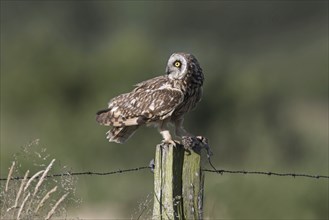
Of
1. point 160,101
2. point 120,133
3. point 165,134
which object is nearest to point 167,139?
point 165,134

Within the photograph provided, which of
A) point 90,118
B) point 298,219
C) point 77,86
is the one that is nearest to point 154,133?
point 90,118

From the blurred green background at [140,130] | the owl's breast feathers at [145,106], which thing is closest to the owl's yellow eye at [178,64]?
the owl's breast feathers at [145,106]

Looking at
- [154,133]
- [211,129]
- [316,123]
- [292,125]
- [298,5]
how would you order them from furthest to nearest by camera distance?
[298,5] → [316,123] → [292,125] → [211,129] → [154,133]

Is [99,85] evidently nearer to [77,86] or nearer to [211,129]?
[77,86]

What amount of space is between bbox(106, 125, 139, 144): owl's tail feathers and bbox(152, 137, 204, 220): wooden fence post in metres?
1.11

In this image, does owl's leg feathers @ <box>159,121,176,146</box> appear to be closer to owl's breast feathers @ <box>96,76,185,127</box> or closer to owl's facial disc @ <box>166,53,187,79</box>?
owl's breast feathers @ <box>96,76,185,127</box>

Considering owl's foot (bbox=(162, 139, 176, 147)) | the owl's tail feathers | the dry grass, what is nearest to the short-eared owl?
the owl's tail feathers

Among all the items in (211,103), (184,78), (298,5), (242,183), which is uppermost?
(298,5)

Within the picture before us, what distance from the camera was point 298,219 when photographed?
12.3 meters

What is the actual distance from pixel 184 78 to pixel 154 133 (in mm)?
12364

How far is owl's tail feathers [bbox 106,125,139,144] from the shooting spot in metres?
7.16

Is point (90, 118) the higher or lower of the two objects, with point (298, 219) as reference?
higher

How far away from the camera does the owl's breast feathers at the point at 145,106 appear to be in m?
6.96

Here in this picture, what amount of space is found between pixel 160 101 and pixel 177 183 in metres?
1.09
